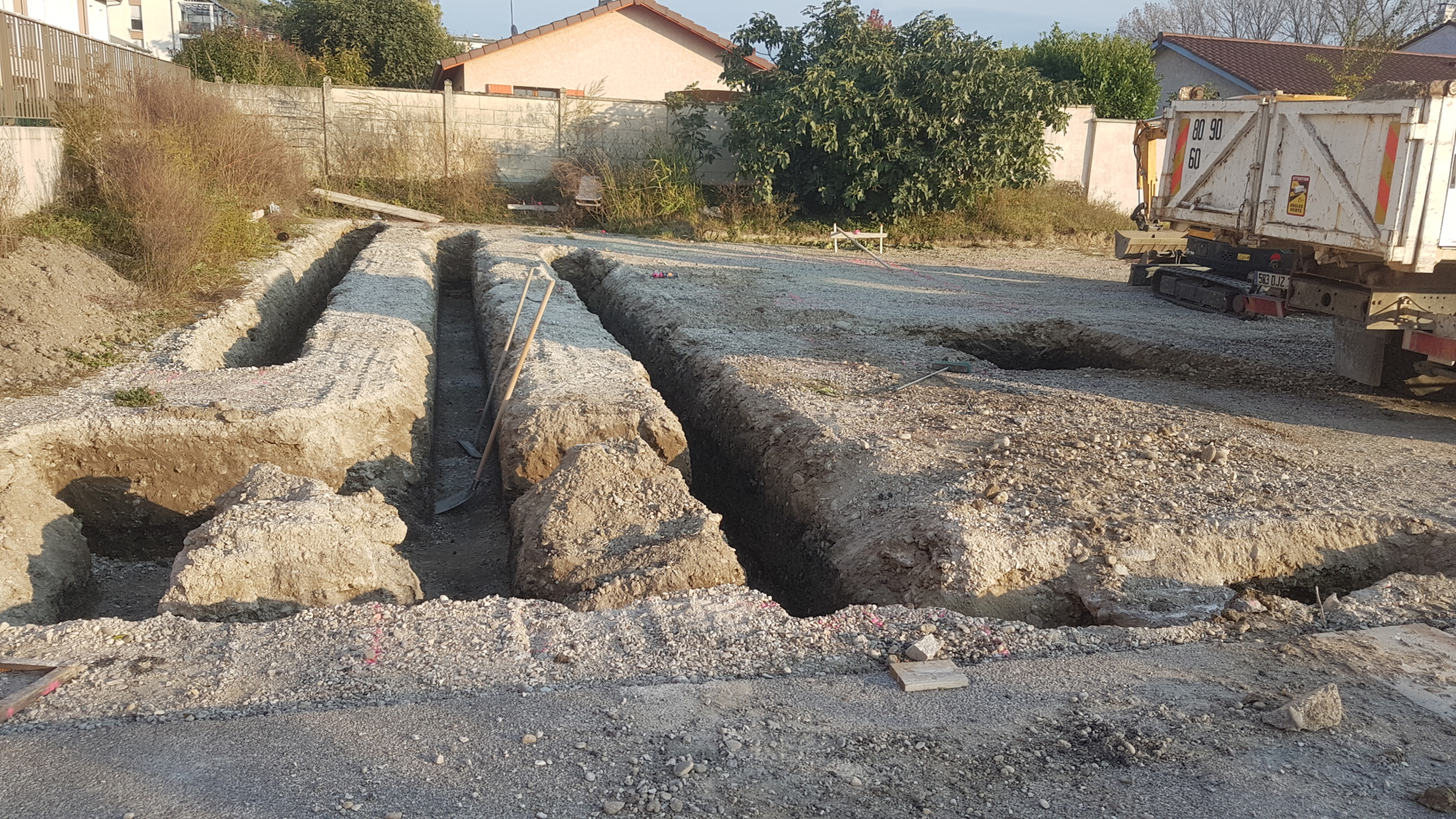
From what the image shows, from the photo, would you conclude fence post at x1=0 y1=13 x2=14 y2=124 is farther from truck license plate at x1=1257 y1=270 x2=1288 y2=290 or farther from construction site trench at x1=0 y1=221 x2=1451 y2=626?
truck license plate at x1=1257 y1=270 x2=1288 y2=290

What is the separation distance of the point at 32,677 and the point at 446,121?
616 inches

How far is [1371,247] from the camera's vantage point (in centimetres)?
610

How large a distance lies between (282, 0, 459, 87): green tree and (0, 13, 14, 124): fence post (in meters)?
14.7

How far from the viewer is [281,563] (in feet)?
14.5

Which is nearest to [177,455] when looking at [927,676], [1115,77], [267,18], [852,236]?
[927,676]

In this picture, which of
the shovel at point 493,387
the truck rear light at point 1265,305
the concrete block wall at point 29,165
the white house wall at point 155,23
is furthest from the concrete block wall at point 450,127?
the white house wall at point 155,23

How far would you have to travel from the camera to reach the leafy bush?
626 centimetres

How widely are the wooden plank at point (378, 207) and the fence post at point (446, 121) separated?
1473 millimetres

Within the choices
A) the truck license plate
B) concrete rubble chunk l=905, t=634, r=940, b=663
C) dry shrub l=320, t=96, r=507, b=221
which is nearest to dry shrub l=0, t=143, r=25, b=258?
dry shrub l=320, t=96, r=507, b=221

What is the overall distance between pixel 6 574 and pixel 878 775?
13.9ft

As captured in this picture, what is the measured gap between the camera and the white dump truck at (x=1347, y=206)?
592cm

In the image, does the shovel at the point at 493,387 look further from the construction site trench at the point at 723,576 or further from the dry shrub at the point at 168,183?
the dry shrub at the point at 168,183

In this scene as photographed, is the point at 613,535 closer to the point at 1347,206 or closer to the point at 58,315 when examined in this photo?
the point at 1347,206

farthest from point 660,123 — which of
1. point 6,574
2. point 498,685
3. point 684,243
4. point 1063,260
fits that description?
point 498,685
